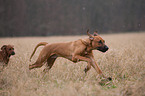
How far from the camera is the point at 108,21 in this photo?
97.7 ft

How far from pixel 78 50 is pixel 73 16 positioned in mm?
26387

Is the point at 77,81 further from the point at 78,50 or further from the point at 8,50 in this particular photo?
the point at 8,50

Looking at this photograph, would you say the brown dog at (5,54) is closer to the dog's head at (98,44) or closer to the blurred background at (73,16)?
the dog's head at (98,44)

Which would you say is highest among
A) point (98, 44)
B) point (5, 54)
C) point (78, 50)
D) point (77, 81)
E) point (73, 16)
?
point (73, 16)

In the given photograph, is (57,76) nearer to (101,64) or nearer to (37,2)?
(101,64)

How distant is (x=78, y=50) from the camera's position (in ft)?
12.2

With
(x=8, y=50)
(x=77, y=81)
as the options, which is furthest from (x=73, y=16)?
(x=77, y=81)

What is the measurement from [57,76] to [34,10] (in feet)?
81.7

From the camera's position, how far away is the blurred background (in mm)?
25986

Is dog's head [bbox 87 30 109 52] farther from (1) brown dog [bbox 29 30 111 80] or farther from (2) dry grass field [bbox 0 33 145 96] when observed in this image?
(2) dry grass field [bbox 0 33 145 96]

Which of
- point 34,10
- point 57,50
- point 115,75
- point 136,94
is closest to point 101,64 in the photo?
point 115,75

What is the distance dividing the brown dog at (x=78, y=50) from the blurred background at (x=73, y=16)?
21.8m

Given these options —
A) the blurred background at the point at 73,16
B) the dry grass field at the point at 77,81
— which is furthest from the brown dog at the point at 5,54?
the blurred background at the point at 73,16

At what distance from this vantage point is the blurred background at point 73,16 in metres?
26.0
